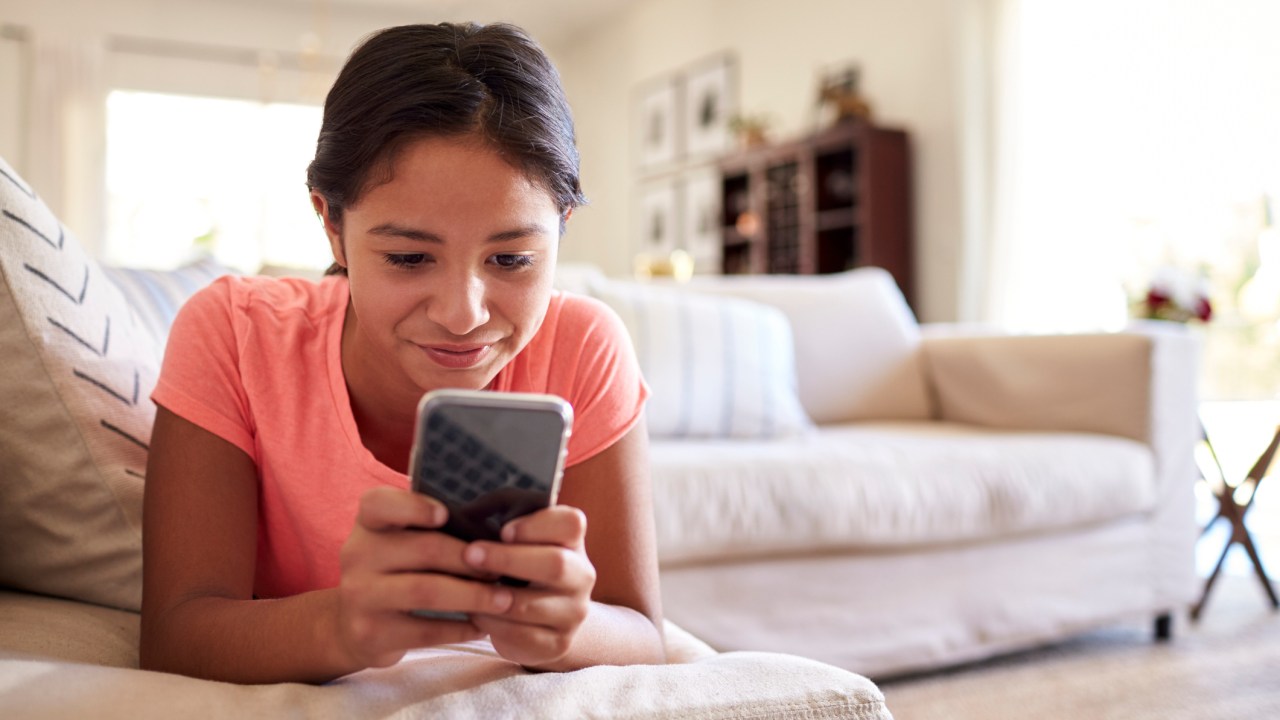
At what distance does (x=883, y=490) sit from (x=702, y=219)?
14.3 ft

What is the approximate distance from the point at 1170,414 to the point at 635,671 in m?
2.10

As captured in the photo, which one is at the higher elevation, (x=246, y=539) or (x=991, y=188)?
(x=991, y=188)

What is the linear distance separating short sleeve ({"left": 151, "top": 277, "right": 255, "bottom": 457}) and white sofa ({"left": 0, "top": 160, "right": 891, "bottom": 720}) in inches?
4.9

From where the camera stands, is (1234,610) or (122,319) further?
(1234,610)

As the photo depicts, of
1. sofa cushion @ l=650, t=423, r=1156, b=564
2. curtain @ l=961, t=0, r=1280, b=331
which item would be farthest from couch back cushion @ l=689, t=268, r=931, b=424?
curtain @ l=961, t=0, r=1280, b=331

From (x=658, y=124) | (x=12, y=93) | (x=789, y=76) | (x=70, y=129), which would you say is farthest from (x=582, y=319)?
(x=12, y=93)

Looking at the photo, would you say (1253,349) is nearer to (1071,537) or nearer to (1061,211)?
(1061,211)

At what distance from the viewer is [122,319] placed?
39.4 inches

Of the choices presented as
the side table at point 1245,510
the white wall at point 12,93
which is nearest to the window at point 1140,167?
the side table at point 1245,510

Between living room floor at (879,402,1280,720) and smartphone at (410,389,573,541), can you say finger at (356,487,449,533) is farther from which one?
living room floor at (879,402,1280,720)

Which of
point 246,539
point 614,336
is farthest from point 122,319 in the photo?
point 614,336

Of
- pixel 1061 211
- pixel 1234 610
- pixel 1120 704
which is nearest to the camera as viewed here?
pixel 1120 704

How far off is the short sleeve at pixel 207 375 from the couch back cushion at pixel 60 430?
0.11 m

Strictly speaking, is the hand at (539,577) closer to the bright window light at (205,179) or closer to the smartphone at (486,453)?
the smartphone at (486,453)
